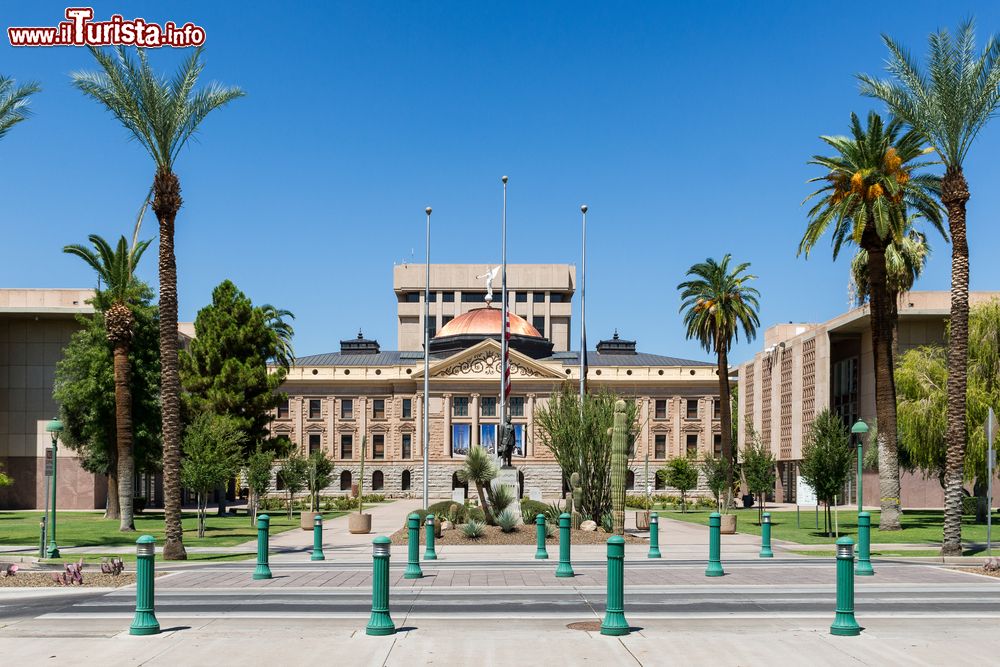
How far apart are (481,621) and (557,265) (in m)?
125

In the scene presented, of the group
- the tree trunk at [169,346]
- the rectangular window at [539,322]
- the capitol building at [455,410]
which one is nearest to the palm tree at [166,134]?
the tree trunk at [169,346]

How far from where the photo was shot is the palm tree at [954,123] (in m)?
27.4

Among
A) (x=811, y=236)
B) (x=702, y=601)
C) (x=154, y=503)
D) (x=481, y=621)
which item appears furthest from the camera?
(x=154, y=503)

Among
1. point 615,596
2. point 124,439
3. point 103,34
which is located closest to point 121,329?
point 124,439

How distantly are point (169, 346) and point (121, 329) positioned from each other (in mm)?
15554

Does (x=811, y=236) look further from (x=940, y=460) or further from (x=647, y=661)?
(x=647, y=661)

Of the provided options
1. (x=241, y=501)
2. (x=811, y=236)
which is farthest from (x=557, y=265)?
A: (x=811, y=236)

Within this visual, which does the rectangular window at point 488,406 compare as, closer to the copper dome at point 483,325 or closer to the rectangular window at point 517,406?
the rectangular window at point 517,406

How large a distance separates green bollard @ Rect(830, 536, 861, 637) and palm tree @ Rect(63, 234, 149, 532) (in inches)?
1284

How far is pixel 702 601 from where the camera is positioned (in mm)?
16812

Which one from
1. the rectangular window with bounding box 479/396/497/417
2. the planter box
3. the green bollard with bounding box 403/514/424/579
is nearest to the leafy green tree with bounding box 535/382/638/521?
the planter box

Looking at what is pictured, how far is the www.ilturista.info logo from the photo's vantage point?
90.0 ft

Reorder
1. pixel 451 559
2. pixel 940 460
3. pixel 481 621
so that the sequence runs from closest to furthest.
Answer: pixel 481 621
pixel 451 559
pixel 940 460

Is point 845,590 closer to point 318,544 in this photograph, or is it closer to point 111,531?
point 318,544
